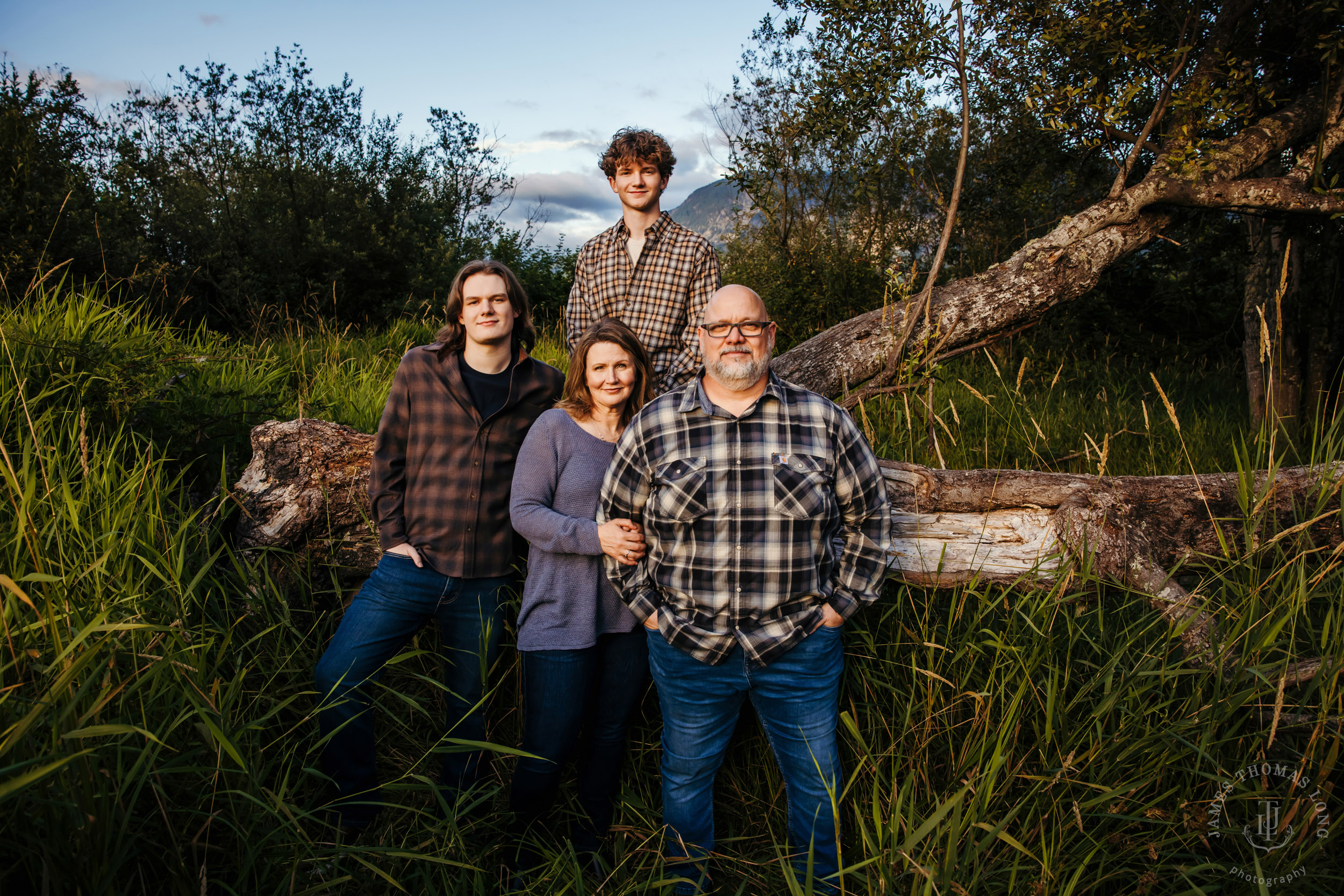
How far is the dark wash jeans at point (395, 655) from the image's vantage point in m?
2.35

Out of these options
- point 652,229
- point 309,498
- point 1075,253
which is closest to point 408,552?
point 309,498

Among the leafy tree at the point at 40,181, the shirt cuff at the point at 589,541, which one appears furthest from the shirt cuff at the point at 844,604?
the leafy tree at the point at 40,181

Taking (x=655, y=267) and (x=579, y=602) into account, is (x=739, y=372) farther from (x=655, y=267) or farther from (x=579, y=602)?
(x=655, y=267)

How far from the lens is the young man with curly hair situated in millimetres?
3176

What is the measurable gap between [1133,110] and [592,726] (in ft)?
19.5

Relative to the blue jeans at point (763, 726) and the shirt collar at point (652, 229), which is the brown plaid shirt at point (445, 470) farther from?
the shirt collar at point (652, 229)

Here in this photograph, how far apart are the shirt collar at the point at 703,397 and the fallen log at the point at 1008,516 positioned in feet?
2.53

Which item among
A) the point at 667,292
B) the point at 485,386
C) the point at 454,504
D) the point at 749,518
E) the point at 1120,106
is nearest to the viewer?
the point at 749,518

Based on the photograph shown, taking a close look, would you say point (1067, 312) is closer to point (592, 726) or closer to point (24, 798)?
point (592, 726)

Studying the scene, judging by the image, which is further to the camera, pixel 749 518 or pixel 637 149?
pixel 637 149

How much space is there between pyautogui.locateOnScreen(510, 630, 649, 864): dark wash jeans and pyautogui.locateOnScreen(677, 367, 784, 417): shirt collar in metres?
0.88

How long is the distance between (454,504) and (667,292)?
1.43m

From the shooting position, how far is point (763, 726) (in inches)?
90.7

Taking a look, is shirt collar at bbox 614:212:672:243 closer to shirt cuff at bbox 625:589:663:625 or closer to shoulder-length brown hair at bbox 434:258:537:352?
shoulder-length brown hair at bbox 434:258:537:352
